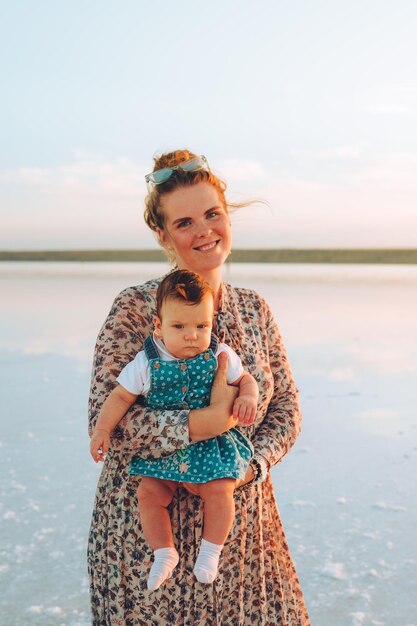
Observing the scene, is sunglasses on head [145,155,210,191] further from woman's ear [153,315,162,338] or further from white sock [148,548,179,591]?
white sock [148,548,179,591]

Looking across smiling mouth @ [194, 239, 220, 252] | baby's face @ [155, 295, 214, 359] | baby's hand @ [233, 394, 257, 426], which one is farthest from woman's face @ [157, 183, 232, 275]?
baby's hand @ [233, 394, 257, 426]

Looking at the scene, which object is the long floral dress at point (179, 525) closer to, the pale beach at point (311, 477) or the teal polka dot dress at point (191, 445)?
the teal polka dot dress at point (191, 445)

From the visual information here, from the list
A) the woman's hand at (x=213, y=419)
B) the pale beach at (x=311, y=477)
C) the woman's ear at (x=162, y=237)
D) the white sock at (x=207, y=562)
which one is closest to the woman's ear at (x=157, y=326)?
the woman's hand at (x=213, y=419)

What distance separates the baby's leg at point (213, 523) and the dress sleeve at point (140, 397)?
14cm

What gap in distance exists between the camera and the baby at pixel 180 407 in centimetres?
192

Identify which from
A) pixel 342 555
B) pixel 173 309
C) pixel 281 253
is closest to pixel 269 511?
pixel 173 309

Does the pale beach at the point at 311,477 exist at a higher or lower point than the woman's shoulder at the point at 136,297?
lower

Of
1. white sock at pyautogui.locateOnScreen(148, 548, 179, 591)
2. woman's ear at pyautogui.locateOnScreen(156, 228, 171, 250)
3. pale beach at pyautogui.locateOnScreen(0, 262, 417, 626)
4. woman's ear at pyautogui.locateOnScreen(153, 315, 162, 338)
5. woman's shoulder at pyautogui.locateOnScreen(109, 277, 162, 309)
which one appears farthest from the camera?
pale beach at pyautogui.locateOnScreen(0, 262, 417, 626)

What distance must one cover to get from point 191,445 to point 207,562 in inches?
11.6

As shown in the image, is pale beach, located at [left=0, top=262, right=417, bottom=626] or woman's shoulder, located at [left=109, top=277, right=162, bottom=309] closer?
woman's shoulder, located at [left=109, top=277, right=162, bottom=309]

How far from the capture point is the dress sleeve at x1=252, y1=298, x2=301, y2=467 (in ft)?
7.02

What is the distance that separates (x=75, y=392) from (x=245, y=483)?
4331 mm

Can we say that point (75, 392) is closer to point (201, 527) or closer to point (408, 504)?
point (408, 504)

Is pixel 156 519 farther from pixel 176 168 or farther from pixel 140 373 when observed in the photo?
pixel 176 168
